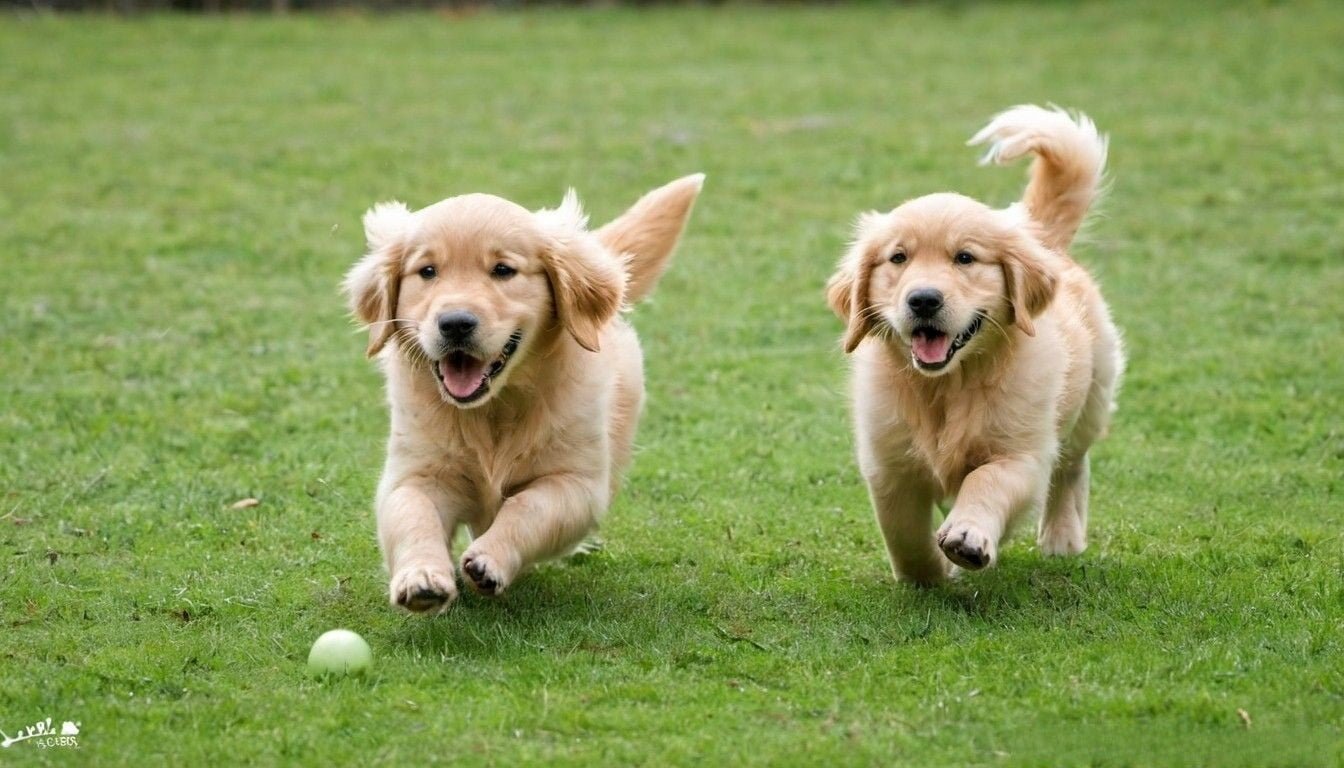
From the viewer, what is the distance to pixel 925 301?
5.06 metres

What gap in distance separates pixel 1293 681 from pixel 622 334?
2505 millimetres

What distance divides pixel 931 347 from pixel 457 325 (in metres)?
1.38

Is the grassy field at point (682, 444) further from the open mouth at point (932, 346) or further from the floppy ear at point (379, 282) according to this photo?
the floppy ear at point (379, 282)

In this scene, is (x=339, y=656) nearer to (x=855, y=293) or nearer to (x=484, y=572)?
(x=484, y=572)

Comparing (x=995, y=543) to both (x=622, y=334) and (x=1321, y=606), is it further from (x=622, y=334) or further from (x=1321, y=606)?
(x=622, y=334)

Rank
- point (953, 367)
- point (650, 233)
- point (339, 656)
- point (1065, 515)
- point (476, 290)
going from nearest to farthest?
1. point (339, 656)
2. point (476, 290)
3. point (953, 367)
4. point (1065, 515)
5. point (650, 233)

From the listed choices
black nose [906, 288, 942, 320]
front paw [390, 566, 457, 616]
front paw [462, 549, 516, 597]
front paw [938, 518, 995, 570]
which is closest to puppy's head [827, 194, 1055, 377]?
black nose [906, 288, 942, 320]

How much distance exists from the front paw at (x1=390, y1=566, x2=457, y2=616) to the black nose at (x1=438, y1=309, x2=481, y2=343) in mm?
663

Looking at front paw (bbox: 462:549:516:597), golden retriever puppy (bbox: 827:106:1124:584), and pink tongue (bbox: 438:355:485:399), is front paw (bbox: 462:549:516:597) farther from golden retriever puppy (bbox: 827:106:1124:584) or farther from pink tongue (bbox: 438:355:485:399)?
golden retriever puppy (bbox: 827:106:1124:584)

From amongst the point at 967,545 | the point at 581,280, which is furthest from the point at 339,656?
the point at 967,545

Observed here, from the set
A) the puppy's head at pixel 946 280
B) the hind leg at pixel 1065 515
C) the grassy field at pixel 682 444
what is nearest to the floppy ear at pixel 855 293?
the puppy's head at pixel 946 280

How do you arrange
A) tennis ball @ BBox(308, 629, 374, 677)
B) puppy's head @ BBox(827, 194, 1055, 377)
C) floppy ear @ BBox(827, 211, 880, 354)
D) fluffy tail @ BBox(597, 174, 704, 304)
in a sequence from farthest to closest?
fluffy tail @ BBox(597, 174, 704, 304) → floppy ear @ BBox(827, 211, 880, 354) → puppy's head @ BBox(827, 194, 1055, 377) → tennis ball @ BBox(308, 629, 374, 677)

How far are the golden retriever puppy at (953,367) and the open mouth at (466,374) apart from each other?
112 cm

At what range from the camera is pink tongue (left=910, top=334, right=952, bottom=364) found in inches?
202
